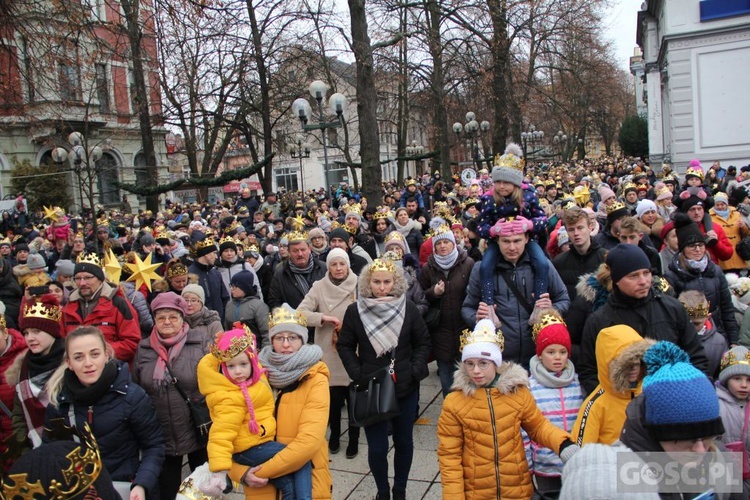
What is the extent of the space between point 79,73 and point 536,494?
880 cm

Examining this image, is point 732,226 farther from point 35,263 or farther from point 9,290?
point 35,263

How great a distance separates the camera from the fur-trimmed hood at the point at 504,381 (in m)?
3.40

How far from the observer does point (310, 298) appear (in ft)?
18.0

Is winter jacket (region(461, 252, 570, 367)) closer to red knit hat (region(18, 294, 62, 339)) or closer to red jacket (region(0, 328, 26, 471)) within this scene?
red knit hat (region(18, 294, 62, 339))

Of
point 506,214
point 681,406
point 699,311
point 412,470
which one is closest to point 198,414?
point 412,470

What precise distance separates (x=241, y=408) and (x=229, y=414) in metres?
0.09

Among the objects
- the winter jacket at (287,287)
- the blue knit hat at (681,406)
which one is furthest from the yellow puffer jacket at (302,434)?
the winter jacket at (287,287)

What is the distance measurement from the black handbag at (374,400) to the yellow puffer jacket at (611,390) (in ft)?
4.50

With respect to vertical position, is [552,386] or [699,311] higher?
[699,311]

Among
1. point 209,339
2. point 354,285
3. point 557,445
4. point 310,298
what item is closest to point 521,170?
point 354,285

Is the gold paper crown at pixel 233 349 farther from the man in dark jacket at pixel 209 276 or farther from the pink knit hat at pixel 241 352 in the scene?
the man in dark jacket at pixel 209 276

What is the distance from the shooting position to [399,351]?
177 inches

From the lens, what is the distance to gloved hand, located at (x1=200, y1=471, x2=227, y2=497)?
3273mm

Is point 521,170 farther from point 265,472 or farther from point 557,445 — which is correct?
point 265,472
